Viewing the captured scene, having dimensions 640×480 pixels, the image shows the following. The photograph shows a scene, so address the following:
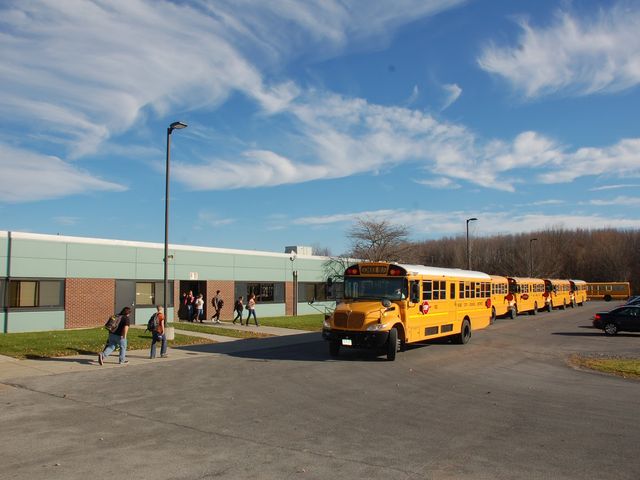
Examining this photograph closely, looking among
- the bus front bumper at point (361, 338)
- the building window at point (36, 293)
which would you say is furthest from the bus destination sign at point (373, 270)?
the building window at point (36, 293)

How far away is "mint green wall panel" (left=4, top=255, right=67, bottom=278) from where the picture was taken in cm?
2427

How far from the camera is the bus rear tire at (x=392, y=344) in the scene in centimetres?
1584

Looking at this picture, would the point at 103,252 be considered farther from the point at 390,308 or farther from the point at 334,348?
the point at 390,308

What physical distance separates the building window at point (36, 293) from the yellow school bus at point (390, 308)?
15.0m

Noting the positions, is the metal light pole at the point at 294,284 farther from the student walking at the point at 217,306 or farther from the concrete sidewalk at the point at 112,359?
the concrete sidewalk at the point at 112,359

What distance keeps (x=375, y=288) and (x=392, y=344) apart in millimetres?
1839

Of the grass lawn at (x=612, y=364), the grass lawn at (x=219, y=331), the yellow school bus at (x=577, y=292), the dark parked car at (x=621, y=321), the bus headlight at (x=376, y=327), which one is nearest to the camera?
the grass lawn at (x=612, y=364)

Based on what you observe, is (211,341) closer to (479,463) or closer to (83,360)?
(83,360)

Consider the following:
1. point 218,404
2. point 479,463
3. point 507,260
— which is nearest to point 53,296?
point 218,404

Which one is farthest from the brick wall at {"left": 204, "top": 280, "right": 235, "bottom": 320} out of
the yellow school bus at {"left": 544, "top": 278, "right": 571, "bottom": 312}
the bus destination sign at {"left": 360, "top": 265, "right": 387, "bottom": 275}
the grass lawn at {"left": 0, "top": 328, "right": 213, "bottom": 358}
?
the yellow school bus at {"left": 544, "top": 278, "right": 571, "bottom": 312}

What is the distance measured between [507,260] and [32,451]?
10260 cm

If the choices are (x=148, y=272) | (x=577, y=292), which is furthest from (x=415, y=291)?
(x=577, y=292)

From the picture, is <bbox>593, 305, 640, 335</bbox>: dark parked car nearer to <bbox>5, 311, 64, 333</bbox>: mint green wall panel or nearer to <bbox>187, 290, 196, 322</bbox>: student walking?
<bbox>187, 290, 196, 322</bbox>: student walking

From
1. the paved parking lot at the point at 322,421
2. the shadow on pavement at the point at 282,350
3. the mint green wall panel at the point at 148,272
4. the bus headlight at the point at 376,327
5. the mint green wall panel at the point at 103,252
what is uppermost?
the mint green wall panel at the point at 103,252
